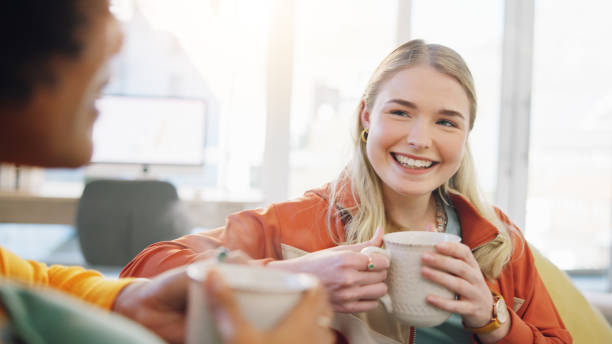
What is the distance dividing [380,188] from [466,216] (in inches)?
9.0

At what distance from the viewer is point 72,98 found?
0.51 m

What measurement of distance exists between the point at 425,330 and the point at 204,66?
3.07 metres

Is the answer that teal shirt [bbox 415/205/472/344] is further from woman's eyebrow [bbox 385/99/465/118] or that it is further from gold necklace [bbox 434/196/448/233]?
woman's eyebrow [bbox 385/99/465/118]

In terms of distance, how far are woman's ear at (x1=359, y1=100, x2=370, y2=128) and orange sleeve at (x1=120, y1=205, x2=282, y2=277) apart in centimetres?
35

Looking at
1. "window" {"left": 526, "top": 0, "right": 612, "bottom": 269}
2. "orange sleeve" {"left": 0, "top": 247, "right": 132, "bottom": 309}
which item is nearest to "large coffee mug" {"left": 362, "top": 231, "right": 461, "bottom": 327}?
"orange sleeve" {"left": 0, "top": 247, "right": 132, "bottom": 309}

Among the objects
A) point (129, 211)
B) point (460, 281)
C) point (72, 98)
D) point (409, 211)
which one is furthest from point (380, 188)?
point (129, 211)

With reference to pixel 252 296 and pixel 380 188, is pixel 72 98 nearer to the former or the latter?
pixel 252 296

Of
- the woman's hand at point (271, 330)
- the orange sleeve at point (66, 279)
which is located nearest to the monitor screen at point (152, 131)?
the orange sleeve at point (66, 279)

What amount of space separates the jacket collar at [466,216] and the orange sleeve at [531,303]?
3.9 inches

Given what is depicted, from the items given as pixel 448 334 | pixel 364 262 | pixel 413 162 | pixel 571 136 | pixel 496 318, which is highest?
pixel 571 136

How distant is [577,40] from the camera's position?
4180 mm

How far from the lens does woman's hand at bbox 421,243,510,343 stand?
31.4 inches

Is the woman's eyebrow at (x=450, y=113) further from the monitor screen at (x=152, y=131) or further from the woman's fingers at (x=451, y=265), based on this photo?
the monitor screen at (x=152, y=131)

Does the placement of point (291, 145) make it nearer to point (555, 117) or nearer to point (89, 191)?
point (89, 191)
